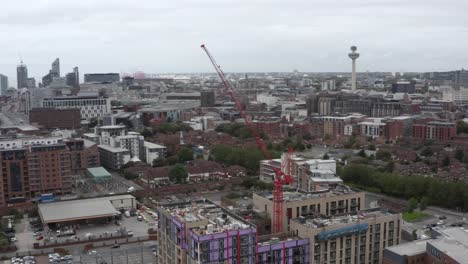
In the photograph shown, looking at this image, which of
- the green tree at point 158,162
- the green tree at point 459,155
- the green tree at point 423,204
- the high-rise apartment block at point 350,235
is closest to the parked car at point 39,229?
the green tree at point 158,162

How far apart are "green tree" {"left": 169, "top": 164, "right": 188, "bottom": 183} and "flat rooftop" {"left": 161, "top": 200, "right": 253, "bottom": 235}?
990 centimetres

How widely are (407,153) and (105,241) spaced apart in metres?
15.4

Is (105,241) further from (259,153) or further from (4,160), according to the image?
(259,153)

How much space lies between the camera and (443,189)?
16141 millimetres

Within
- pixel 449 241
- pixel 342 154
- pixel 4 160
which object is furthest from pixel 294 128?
pixel 449 241

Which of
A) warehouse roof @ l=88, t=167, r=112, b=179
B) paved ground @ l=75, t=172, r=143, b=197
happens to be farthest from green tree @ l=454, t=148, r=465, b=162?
warehouse roof @ l=88, t=167, r=112, b=179

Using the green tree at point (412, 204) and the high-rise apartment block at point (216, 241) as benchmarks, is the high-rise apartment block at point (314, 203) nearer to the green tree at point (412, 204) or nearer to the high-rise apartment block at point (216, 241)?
the high-rise apartment block at point (216, 241)

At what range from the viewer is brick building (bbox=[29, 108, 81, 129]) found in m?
34.0

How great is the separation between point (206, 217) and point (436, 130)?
72.6 ft

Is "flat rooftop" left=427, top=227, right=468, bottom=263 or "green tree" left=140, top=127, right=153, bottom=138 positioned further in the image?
"green tree" left=140, top=127, right=153, bottom=138

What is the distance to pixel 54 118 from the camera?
34.3 m

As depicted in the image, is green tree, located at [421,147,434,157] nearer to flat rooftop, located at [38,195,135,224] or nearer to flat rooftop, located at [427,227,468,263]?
flat rooftop, located at [427,227,468,263]

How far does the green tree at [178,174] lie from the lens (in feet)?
66.1

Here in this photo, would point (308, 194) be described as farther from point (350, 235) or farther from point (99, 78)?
point (99, 78)
